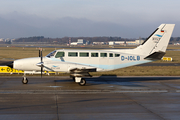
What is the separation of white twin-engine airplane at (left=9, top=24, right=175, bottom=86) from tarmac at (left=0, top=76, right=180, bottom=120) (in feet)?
8.09

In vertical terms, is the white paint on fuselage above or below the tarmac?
above

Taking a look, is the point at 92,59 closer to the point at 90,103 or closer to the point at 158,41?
the point at 158,41

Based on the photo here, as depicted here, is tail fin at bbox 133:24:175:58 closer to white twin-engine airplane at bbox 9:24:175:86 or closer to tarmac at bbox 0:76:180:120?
white twin-engine airplane at bbox 9:24:175:86

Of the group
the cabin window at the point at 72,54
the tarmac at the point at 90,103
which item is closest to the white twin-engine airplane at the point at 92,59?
the cabin window at the point at 72,54

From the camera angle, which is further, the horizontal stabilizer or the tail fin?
the tail fin

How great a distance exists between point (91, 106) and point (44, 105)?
9.21 ft

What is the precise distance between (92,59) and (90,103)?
818 cm

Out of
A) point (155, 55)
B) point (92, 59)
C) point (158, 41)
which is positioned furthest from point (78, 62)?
point (158, 41)

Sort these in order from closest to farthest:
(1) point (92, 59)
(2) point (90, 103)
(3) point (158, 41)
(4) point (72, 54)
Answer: (2) point (90, 103), (4) point (72, 54), (1) point (92, 59), (3) point (158, 41)

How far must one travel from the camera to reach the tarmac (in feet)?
37.5

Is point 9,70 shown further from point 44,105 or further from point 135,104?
point 135,104

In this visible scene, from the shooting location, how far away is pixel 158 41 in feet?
74.7

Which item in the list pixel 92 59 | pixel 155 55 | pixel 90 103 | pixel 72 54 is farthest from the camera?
pixel 155 55

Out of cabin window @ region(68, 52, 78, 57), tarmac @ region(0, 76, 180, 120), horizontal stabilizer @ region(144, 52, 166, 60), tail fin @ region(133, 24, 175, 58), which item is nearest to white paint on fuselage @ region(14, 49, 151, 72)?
cabin window @ region(68, 52, 78, 57)
